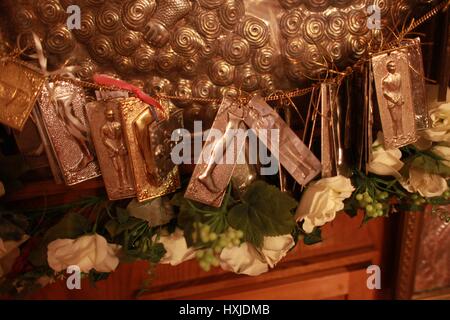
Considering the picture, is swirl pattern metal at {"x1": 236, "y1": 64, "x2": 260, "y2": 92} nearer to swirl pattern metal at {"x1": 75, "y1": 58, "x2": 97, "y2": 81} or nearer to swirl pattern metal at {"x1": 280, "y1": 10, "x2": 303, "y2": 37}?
swirl pattern metal at {"x1": 280, "y1": 10, "x2": 303, "y2": 37}

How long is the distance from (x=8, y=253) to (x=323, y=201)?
51cm

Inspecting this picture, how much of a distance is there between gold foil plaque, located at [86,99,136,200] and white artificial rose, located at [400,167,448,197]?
0.48 m

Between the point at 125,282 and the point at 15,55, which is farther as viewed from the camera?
the point at 125,282

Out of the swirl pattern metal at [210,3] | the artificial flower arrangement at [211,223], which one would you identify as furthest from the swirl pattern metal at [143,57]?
the artificial flower arrangement at [211,223]

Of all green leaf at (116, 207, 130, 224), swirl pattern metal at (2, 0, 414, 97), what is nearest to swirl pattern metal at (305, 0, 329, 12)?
swirl pattern metal at (2, 0, 414, 97)

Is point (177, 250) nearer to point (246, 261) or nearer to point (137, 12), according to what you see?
point (246, 261)

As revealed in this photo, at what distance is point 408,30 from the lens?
0.58m

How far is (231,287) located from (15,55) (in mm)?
678

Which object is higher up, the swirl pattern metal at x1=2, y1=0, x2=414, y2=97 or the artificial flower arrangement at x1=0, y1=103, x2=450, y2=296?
the swirl pattern metal at x1=2, y1=0, x2=414, y2=97

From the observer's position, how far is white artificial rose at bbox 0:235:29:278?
565 mm

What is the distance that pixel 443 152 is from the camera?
2.05 feet

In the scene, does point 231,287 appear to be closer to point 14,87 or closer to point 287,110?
point 287,110

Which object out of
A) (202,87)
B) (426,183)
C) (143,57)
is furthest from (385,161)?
(143,57)

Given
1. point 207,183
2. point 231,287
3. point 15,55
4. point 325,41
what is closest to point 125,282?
point 231,287
